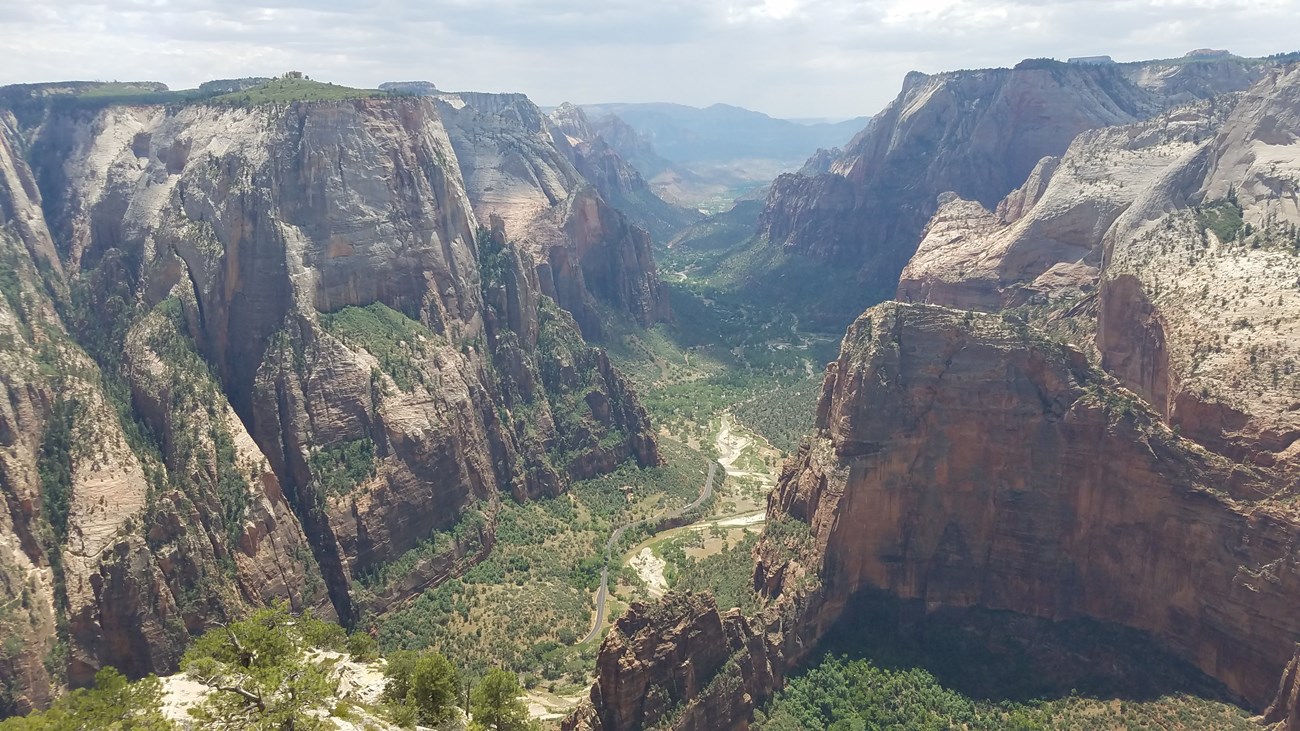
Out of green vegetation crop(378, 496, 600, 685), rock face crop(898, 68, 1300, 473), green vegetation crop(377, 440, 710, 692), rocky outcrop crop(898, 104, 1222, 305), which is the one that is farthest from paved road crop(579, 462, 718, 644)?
rocky outcrop crop(898, 104, 1222, 305)

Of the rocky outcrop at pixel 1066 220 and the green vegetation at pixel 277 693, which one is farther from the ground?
the rocky outcrop at pixel 1066 220

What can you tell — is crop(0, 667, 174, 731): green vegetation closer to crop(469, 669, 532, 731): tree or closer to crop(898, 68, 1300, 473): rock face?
crop(469, 669, 532, 731): tree

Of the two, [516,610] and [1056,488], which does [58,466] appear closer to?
[516,610]

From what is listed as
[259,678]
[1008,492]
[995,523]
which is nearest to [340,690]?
[259,678]

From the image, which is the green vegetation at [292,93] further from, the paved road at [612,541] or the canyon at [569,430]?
the paved road at [612,541]

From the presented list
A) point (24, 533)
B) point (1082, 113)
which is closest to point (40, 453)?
point (24, 533)

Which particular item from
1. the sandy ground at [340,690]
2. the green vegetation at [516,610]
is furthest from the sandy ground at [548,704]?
the sandy ground at [340,690]
